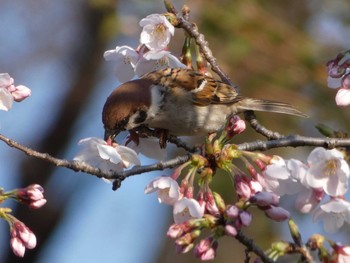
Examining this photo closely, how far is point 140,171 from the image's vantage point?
3070mm

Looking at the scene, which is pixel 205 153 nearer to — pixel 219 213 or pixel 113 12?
pixel 219 213

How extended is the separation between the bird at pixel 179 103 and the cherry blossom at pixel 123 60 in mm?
49

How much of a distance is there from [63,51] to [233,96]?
6.79 metres

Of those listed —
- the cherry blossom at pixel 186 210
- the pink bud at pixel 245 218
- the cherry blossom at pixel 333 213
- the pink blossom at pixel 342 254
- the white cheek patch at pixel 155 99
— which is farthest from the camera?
the white cheek patch at pixel 155 99

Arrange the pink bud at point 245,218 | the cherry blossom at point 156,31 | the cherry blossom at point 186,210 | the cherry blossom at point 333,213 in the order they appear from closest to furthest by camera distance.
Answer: the pink bud at point 245,218 → the cherry blossom at point 186,210 → the cherry blossom at point 333,213 → the cherry blossom at point 156,31

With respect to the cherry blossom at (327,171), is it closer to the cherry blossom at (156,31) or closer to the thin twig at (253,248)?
the thin twig at (253,248)

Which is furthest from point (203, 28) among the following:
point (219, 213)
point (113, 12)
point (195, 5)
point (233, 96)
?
point (219, 213)

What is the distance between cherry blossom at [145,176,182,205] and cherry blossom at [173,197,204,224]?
0.17 ft

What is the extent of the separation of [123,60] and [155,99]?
419 millimetres

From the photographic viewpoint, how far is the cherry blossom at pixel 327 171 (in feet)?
9.60

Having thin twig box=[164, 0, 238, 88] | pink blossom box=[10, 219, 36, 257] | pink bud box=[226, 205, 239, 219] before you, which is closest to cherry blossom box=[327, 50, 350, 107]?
thin twig box=[164, 0, 238, 88]

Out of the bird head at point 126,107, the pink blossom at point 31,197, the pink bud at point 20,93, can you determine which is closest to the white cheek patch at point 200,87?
the bird head at point 126,107

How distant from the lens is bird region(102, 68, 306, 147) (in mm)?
3688

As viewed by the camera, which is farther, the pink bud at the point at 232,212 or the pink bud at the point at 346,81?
the pink bud at the point at 346,81
